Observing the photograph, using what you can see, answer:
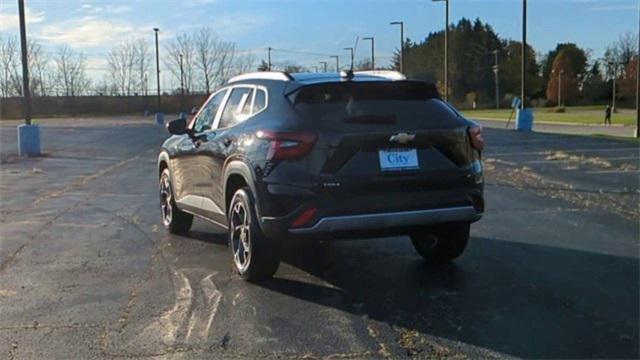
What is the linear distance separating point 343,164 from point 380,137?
14.2 inches

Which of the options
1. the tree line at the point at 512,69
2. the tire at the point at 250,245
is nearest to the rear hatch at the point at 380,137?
the tire at the point at 250,245

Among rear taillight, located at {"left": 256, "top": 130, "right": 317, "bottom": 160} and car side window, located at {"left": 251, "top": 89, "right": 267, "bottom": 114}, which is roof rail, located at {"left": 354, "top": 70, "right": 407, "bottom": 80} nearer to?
car side window, located at {"left": 251, "top": 89, "right": 267, "bottom": 114}

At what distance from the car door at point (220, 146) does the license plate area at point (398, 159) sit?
4.51ft

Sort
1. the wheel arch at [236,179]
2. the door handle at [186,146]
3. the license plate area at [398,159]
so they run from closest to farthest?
the license plate area at [398,159] → the wheel arch at [236,179] → the door handle at [186,146]

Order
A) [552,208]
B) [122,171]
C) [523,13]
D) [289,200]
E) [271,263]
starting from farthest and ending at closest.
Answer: [523,13], [122,171], [552,208], [271,263], [289,200]

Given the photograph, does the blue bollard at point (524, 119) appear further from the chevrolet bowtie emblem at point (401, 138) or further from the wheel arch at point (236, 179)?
the chevrolet bowtie emblem at point (401, 138)

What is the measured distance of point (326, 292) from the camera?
5.59 m

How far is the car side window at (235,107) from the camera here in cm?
642

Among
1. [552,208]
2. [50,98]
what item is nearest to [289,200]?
[552,208]

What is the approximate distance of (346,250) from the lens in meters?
7.18

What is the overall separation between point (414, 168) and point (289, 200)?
1.00 m

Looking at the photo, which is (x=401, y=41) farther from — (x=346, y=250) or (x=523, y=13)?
(x=346, y=250)

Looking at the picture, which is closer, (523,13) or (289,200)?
(289,200)

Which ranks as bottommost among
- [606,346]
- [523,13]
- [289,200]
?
[606,346]
